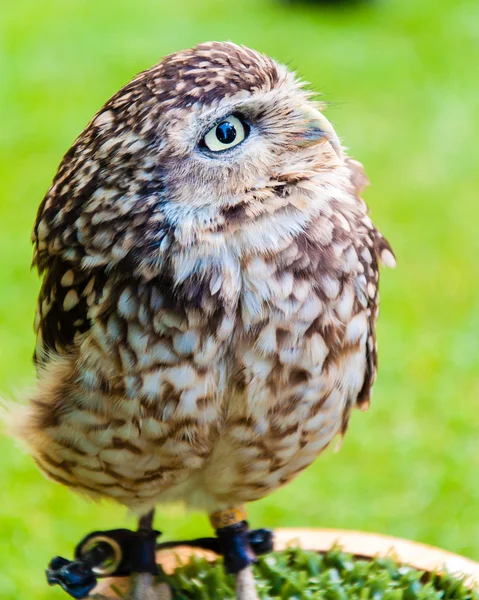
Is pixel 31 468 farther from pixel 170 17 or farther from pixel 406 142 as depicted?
pixel 170 17

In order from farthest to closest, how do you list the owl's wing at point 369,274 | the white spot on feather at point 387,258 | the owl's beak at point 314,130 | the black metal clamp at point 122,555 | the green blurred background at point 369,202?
1. the green blurred background at point 369,202
2. the black metal clamp at point 122,555
3. the white spot on feather at point 387,258
4. the owl's wing at point 369,274
5. the owl's beak at point 314,130

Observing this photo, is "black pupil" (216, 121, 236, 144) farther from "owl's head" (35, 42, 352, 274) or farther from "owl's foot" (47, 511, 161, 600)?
"owl's foot" (47, 511, 161, 600)

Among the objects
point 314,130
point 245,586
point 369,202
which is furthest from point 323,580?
point 369,202

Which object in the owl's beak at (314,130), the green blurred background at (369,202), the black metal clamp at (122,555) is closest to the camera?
the owl's beak at (314,130)

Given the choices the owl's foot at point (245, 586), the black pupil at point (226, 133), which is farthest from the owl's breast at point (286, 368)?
the owl's foot at point (245, 586)

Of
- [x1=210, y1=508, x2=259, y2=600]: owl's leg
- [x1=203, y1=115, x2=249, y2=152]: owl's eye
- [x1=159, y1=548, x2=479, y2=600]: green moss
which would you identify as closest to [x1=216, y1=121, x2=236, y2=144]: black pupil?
[x1=203, y1=115, x2=249, y2=152]: owl's eye

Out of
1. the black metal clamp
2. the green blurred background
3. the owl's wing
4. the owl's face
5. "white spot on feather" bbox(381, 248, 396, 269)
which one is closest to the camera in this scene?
the owl's face

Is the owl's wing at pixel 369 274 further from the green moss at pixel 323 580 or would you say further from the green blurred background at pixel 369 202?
the green moss at pixel 323 580
